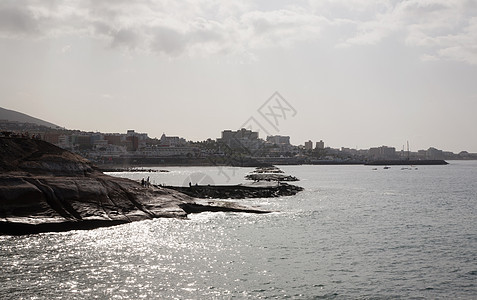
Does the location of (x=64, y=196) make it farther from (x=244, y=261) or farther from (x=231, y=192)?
(x=231, y=192)

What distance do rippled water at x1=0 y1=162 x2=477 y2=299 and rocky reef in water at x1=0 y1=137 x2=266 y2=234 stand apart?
191 cm

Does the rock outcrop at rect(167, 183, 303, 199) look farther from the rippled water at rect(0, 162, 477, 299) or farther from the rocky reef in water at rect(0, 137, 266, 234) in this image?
the rippled water at rect(0, 162, 477, 299)

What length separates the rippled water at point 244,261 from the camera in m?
23.0

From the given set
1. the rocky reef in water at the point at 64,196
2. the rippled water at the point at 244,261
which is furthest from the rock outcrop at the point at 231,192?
the rippled water at the point at 244,261

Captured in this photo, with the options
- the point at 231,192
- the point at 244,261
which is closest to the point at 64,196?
the point at 244,261

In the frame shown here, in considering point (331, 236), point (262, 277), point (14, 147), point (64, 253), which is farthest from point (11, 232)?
point (331, 236)

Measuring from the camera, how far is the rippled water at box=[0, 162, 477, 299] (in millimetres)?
22969

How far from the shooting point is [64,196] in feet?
134

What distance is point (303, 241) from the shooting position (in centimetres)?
3678

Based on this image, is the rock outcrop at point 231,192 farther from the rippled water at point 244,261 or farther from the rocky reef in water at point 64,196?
the rippled water at point 244,261

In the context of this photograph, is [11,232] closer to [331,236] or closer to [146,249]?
[146,249]

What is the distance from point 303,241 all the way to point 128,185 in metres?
21.8

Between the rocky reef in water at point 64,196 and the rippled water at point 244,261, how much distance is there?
1.91 m

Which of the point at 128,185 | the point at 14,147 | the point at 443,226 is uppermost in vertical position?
the point at 14,147
